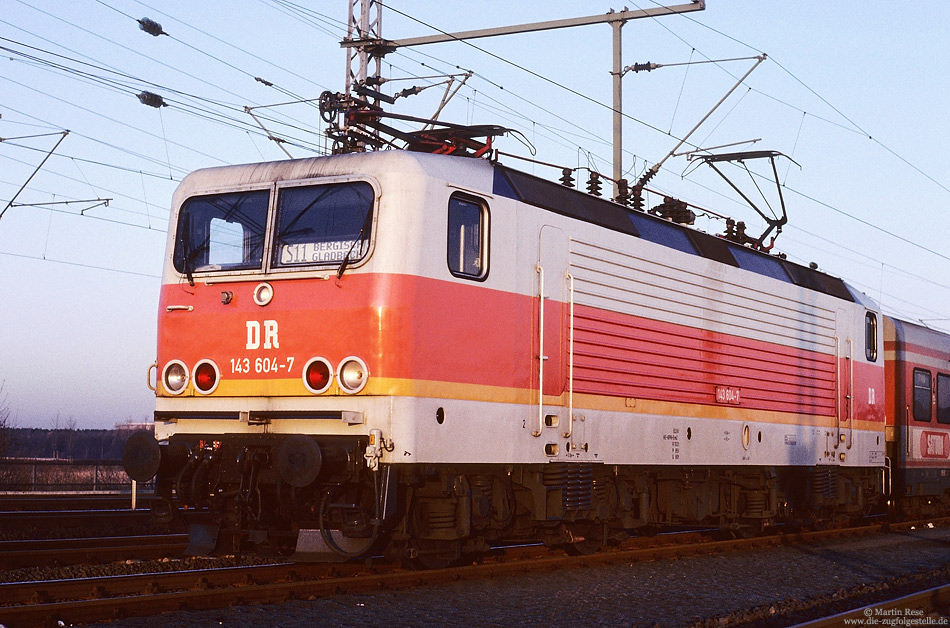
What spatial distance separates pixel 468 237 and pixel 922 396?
582 inches

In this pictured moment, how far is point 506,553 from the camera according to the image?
13156mm

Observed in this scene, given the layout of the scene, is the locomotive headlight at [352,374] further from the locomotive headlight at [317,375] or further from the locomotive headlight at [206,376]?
the locomotive headlight at [206,376]

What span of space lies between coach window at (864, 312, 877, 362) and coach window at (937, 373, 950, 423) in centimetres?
417

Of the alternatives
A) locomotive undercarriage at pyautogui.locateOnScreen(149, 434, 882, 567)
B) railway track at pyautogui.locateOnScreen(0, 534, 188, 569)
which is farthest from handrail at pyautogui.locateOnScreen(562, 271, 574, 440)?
railway track at pyautogui.locateOnScreen(0, 534, 188, 569)

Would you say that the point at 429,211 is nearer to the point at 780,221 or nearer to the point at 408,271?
the point at 408,271

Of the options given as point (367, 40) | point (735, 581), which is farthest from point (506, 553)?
point (367, 40)

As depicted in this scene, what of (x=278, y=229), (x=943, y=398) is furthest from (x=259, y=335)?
(x=943, y=398)

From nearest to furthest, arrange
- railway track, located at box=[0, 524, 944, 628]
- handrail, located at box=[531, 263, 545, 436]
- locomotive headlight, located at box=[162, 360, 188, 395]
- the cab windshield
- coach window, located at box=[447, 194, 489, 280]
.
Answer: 1. railway track, located at box=[0, 524, 944, 628]
2. the cab windshield
3. coach window, located at box=[447, 194, 489, 280]
4. locomotive headlight, located at box=[162, 360, 188, 395]
5. handrail, located at box=[531, 263, 545, 436]

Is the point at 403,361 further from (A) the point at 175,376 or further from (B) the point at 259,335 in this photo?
(A) the point at 175,376

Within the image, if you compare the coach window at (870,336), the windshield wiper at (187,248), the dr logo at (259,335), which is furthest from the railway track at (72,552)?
the coach window at (870,336)

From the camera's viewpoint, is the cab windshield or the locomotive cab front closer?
the locomotive cab front

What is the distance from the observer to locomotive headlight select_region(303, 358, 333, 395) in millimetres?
9945

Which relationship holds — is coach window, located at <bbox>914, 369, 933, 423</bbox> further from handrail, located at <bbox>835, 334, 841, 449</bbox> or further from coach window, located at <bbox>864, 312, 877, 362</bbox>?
handrail, located at <bbox>835, 334, 841, 449</bbox>

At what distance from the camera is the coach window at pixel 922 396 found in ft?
71.6
